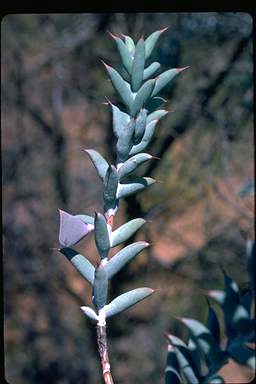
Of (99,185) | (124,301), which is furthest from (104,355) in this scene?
(99,185)

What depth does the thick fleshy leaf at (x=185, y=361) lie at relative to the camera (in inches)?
31.8

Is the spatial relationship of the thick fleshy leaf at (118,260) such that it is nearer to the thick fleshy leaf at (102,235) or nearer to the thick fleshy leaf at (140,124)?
the thick fleshy leaf at (102,235)

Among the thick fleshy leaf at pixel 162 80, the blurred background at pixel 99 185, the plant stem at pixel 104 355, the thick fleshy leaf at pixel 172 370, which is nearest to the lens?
the plant stem at pixel 104 355

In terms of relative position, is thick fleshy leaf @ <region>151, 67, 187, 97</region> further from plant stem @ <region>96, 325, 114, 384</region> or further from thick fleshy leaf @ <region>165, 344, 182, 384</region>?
thick fleshy leaf @ <region>165, 344, 182, 384</region>

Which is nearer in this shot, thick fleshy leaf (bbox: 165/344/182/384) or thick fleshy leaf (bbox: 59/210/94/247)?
thick fleshy leaf (bbox: 59/210/94/247)

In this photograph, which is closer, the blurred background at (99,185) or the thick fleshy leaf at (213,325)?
the thick fleshy leaf at (213,325)

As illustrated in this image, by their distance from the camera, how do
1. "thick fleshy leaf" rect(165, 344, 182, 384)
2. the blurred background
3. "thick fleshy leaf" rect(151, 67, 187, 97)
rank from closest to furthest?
"thick fleshy leaf" rect(151, 67, 187, 97) < "thick fleshy leaf" rect(165, 344, 182, 384) < the blurred background

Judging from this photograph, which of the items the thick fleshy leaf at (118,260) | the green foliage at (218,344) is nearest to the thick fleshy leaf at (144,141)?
the thick fleshy leaf at (118,260)

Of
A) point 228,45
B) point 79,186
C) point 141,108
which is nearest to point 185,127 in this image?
point 228,45

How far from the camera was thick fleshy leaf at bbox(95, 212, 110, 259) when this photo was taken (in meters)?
0.58

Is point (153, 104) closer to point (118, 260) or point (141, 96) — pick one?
point (141, 96)

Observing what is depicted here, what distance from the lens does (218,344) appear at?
2.77ft

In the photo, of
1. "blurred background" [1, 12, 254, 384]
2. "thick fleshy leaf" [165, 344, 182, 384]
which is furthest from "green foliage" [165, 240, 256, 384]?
"blurred background" [1, 12, 254, 384]

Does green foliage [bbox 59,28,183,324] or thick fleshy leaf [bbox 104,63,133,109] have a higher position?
thick fleshy leaf [bbox 104,63,133,109]
